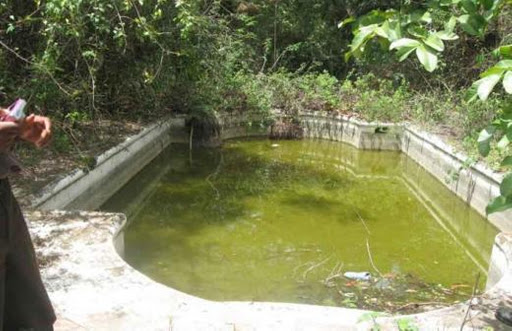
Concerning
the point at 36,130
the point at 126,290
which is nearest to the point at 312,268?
the point at 126,290

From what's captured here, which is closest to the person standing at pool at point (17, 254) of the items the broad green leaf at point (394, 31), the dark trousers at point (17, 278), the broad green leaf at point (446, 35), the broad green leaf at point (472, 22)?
the dark trousers at point (17, 278)

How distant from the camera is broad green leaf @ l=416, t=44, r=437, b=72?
2.04m

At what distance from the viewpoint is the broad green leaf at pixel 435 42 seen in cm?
210

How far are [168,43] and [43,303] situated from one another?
208 inches

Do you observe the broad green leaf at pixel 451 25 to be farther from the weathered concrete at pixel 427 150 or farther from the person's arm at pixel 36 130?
the weathered concrete at pixel 427 150

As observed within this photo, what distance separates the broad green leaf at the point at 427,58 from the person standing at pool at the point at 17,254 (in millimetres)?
1269

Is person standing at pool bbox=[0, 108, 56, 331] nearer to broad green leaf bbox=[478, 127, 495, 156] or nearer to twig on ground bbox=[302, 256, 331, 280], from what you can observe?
broad green leaf bbox=[478, 127, 495, 156]

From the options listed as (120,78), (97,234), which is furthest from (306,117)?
(97,234)

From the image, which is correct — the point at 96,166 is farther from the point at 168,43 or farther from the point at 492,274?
the point at 492,274

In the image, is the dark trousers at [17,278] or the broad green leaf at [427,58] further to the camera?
the broad green leaf at [427,58]

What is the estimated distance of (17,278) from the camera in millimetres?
1930

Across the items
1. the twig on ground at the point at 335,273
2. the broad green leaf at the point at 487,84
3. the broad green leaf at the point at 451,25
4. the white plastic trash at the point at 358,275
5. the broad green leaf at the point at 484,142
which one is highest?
the broad green leaf at the point at 451,25

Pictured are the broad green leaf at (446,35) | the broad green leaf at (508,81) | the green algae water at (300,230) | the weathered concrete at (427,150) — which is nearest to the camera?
the broad green leaf at (508,81)

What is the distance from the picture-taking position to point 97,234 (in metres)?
4.06
